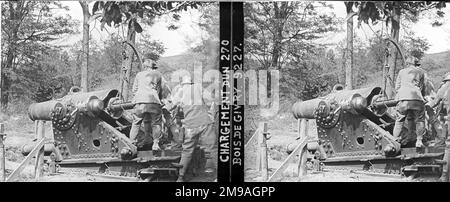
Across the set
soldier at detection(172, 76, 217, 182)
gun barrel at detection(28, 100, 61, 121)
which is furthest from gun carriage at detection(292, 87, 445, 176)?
gun barrel at detection(28, 100, 61, 121)

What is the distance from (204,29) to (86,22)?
1052mm

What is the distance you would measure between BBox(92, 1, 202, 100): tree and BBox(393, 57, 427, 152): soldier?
200 cm

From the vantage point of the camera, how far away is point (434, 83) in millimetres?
5953

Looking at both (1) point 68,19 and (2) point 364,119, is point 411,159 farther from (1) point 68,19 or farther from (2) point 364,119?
(1) point 68,19

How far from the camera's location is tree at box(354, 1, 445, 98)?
5.98 metres

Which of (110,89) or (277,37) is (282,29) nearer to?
(277,37)

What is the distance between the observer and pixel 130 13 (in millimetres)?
6047

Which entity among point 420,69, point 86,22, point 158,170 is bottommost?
point 158,170

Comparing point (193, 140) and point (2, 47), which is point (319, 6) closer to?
point (193, 140)

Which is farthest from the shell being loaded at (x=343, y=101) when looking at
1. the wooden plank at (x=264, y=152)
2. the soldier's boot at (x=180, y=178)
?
the soldier's boot at (x=180, y=178)

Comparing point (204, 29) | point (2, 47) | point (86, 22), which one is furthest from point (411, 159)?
point (2, 47)

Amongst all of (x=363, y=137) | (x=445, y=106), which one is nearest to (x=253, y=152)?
(x=363, y=137)

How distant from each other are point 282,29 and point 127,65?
1.42 metres

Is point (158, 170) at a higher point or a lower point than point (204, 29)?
lower
